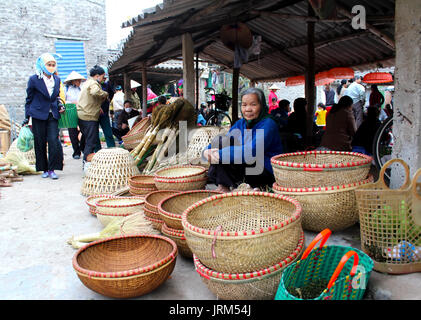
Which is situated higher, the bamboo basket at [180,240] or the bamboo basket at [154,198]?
the bamboo basket at [154,198]

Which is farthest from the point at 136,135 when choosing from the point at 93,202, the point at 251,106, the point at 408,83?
the point at 408,83

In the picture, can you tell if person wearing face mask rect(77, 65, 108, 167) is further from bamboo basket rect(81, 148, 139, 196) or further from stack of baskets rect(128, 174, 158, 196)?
stack of baskets rect(128, 174, 158, 196)

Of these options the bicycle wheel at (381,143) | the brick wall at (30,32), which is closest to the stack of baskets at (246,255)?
the bicycle wheel at (381,143)

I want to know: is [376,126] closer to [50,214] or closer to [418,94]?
[418,94]

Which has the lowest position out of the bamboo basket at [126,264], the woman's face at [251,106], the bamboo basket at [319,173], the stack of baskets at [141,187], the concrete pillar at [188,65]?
the bamboo basket at [126,264]

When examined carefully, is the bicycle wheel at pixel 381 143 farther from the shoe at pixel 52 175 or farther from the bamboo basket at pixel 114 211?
the shoe at pixel 52 175

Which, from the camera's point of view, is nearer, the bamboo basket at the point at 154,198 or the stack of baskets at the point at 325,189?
the stack of baskets at the point at 325,189

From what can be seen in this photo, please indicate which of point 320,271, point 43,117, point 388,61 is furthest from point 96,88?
point 388,61

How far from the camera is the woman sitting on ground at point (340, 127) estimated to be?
4617 mm

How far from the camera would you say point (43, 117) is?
4.98 metres

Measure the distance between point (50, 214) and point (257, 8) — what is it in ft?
13.4

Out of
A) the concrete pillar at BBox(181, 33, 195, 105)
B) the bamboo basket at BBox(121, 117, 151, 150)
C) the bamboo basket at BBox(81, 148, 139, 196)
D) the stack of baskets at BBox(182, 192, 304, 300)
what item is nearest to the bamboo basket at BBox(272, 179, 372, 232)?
the stack of baskets at BBox(182, 192, 304, 300)

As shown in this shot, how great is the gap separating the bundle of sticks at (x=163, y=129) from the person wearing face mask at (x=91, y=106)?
3.73 feet

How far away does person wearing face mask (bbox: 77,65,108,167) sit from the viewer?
17.8 feet
